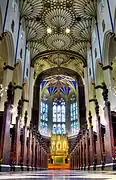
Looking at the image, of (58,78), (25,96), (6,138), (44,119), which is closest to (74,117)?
(44,119)

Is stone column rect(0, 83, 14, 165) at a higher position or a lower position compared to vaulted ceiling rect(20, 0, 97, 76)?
lower

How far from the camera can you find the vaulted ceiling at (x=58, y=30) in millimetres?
17922

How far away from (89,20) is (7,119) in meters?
15.7

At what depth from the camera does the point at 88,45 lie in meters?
21.9

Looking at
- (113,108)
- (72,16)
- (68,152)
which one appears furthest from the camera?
(68,152)

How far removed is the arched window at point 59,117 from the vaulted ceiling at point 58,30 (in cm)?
1181

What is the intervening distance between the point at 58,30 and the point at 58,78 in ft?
35.9

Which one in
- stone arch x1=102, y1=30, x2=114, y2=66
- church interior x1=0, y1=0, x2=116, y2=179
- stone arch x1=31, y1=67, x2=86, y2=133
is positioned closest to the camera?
church interior x1=0, y1=0, x2=116, y2=179

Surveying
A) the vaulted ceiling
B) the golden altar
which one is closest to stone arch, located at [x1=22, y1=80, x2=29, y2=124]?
the vaulted ceiling

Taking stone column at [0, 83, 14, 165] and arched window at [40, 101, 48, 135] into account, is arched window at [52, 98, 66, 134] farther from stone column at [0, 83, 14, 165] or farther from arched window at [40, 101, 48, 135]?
stone column at [0, 83, 14, 165]

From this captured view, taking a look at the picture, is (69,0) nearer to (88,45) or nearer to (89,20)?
(89,20)

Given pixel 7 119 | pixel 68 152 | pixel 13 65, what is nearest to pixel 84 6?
pixel 13 65

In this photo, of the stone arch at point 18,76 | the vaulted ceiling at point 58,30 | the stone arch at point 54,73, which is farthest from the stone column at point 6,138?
the stone arch at point 54,73

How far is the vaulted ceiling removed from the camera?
1792cm
